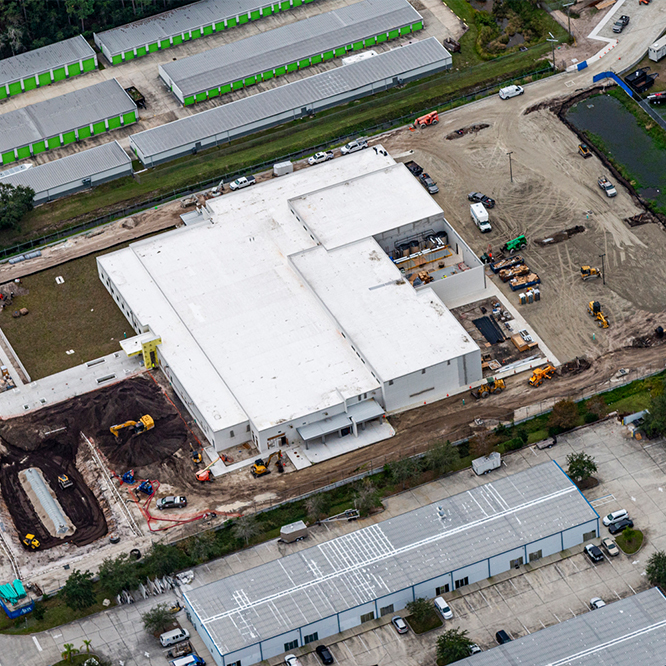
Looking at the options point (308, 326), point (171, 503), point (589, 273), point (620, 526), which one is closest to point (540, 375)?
point (589, 273)

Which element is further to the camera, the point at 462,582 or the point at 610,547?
the point at 610,547

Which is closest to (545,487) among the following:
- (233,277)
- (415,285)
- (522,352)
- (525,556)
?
(525,556)

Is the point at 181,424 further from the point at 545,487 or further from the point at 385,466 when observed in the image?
the point at 545,487

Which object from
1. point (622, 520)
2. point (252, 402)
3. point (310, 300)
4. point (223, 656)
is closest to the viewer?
point (223, 656)

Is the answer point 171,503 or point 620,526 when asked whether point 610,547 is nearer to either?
point 620,526

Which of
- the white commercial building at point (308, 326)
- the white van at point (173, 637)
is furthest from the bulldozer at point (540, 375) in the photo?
the white van at point (173, 637)
